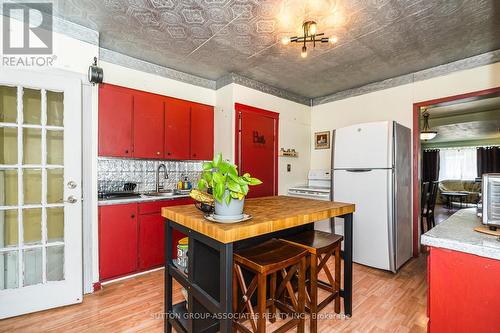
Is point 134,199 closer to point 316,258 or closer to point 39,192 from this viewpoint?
point 39,192

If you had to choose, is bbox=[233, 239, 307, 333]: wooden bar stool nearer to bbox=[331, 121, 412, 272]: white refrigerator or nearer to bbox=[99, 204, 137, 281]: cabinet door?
bbox=[99, 204, 137, 281]: cabinet door

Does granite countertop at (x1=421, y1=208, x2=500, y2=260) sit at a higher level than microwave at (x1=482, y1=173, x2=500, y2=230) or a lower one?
lower

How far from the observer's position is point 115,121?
2674 mm

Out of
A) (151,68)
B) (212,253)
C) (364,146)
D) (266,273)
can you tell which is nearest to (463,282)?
(266,273)

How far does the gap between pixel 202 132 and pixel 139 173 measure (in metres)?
1.06

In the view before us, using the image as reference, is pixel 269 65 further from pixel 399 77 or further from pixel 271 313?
pixel 271 313

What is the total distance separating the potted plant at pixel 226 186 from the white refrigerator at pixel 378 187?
219 centimetres

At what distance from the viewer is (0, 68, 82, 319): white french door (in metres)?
1.91

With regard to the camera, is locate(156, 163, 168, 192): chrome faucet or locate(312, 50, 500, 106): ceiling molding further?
locate(156, 163, 168, 192): chrome faucet

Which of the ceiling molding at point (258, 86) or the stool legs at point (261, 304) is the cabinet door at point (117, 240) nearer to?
the stool legs at point (261, 304)

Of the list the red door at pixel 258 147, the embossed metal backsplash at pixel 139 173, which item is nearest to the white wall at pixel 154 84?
the red door at pixel 258 147

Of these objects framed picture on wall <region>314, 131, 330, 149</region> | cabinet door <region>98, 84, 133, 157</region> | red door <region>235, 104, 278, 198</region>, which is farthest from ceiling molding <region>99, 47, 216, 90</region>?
framed picture on wall <region>314, 131, 330, 149</region>

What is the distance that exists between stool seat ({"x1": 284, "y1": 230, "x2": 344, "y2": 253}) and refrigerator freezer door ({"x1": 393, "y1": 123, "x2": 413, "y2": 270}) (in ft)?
4.50

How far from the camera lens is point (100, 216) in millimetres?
2383
